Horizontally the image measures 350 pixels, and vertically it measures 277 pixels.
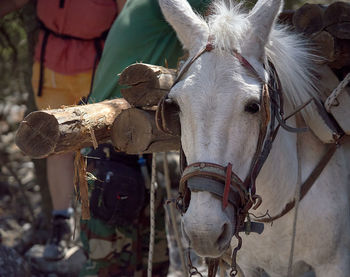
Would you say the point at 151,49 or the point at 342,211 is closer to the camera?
the point at 342,211

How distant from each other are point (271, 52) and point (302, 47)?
374 mm

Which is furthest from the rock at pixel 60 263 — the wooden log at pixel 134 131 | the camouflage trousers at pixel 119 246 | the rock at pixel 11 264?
the wooden log at pixel 134 131

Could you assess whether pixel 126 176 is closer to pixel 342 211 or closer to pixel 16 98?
pixel 342 211

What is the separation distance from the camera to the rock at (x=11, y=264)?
4605mm

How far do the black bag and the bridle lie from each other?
4.28 feet

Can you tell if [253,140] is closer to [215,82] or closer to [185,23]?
[215,82]

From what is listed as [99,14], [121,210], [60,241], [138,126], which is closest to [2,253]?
[60,241]

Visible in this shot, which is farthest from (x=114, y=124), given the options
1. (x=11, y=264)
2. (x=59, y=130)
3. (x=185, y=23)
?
(x=11, y=264)

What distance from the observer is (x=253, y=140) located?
8.12 ft

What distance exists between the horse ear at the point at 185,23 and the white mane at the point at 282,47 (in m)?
0.05

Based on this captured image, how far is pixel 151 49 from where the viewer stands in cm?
359

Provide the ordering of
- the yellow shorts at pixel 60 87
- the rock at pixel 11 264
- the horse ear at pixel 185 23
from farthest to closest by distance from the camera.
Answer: the yellow shorts at pixel 60 87 → the rock at pixel 11 264 → the horse ear at pixel 185 23

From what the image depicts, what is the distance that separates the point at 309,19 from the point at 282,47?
0.51 m

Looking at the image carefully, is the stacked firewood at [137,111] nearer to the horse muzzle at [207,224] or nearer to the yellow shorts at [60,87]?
the horse muzzle at [207,224]
